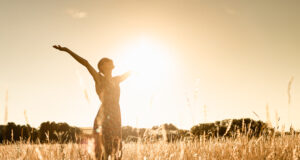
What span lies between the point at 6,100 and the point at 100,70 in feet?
8.23

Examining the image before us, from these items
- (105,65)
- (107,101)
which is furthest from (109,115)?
(105,65)

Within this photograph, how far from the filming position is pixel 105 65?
15.0 ft

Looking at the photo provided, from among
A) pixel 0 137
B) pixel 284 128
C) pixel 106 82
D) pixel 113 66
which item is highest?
pixel 113 66

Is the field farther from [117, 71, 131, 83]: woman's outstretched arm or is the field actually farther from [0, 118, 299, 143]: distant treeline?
[117, 71, 131, 83]: woman's outstretched arm

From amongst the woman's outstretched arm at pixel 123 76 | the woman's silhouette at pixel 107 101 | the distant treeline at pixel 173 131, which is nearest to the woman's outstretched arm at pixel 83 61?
the woman's silhouette at pixel 107 101

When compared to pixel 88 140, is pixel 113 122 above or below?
above

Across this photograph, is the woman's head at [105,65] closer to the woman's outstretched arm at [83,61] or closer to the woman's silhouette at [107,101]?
the woman's silhouette at [107,101]

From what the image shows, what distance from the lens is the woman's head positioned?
15.0 feet

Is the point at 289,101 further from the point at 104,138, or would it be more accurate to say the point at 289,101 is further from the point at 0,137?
the point at 0,137

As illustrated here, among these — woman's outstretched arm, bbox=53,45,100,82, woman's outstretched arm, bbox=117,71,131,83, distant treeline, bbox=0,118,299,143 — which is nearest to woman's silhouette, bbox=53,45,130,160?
woman's outstretched arm, bbox=53,45,100,82

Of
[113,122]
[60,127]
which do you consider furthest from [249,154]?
[60,127]

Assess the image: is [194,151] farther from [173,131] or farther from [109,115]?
[173,131]

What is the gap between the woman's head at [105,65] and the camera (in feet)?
15.0

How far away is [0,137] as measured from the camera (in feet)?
58.7
